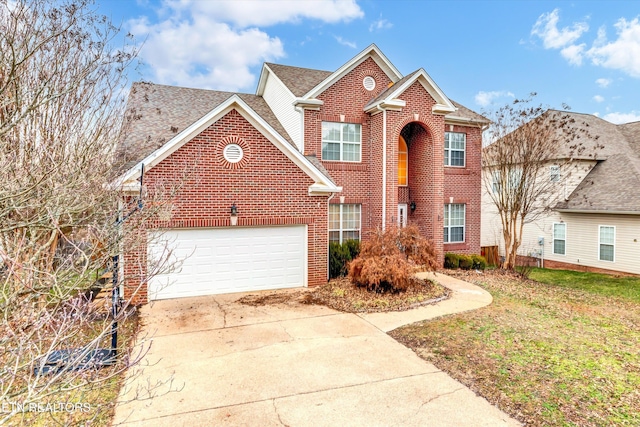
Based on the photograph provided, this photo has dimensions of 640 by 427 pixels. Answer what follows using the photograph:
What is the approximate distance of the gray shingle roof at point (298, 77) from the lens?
575 inches

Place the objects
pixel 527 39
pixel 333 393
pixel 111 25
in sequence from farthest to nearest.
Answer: pixel 527 39 < pixel 111 25 < pixel 333 393

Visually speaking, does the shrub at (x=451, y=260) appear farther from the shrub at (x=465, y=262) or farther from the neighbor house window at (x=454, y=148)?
the neighbor house window at (x=454, y=148)

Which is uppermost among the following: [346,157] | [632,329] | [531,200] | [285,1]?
[285,1]

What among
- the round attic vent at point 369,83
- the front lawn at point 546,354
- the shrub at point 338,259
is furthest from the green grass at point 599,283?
the round attic vent at point 369,83

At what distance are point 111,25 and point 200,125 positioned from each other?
121 inches

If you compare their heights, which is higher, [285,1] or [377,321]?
[285,1]

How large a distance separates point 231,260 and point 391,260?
15.1 ft

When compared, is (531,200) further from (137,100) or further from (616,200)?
(137,100)

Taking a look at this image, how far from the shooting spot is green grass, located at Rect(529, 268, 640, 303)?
12547 mm

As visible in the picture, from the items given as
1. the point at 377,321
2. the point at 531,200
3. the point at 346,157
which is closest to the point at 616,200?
the point at 531,200

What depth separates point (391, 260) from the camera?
9.78 m

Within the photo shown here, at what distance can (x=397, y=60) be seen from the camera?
16.6 meters

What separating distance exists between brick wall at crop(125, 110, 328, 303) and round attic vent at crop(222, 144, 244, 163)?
0.12 m

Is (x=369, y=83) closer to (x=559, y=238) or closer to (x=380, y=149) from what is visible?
(x=380, y=149)
